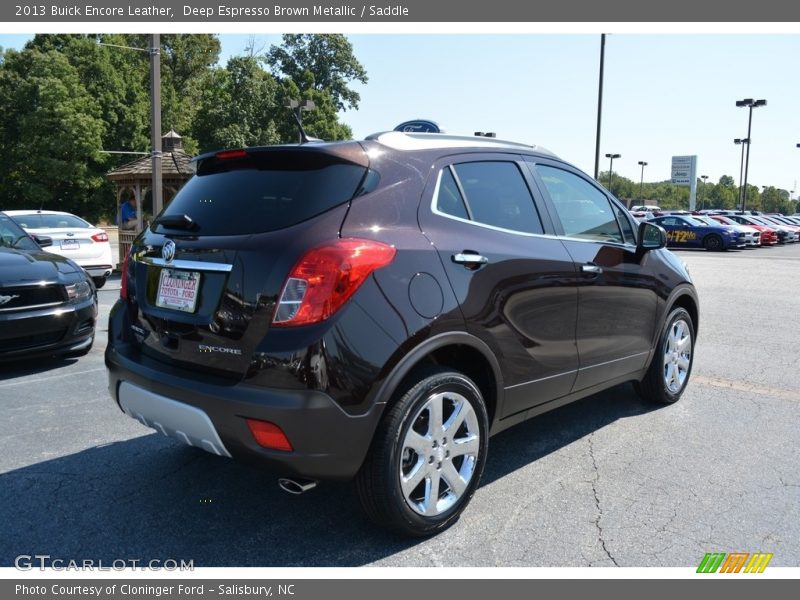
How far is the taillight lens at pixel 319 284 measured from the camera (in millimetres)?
2654

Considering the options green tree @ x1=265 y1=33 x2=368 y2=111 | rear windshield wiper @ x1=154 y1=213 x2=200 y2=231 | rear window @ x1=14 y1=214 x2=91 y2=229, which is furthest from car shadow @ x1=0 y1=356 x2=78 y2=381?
green tree @ x1=265 y1=33 x2=368 y2=111

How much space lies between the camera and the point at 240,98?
168 ft

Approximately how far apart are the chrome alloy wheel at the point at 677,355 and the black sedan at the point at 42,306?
506 centimetres

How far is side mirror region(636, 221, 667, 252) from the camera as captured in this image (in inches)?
179

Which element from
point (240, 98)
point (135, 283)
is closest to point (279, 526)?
point (135, 283)

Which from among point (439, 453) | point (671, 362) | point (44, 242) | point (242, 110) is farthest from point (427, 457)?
point (242, 110)

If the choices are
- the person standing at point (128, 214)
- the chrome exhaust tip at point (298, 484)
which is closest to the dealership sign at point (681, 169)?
the person standing at point (128, 214)

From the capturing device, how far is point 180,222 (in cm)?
321

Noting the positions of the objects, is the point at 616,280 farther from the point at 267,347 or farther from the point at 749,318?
the point at 749,318

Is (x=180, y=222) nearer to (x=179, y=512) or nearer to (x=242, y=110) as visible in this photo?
(x=179, y=512)

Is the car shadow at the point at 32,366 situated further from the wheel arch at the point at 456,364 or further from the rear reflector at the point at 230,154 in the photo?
the wheel arch at the point at 456,364

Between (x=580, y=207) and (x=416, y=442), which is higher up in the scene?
(x=580, y=207)

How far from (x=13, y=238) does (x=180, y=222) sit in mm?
4735

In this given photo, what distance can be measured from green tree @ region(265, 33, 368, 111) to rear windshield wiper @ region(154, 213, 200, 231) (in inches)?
2476
